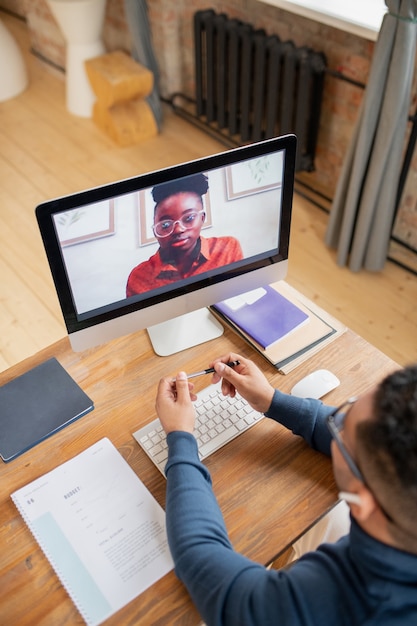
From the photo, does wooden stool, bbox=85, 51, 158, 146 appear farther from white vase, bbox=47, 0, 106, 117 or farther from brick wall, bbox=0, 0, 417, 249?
brick wall, bbox=0, 0, 417, 249

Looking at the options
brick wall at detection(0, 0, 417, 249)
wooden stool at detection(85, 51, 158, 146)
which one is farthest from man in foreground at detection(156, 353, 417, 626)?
wooden stool at detection(85, 51, 158, 146)

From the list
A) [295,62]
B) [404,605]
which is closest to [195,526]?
[404,605]

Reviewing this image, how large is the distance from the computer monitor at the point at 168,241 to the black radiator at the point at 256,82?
1.66 m

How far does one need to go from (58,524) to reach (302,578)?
18.0 inches

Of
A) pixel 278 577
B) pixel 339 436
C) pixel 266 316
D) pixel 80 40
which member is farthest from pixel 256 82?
pixel 278 577

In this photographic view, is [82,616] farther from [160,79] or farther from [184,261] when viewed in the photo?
[160,79]

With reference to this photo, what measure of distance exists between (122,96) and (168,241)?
251 cm

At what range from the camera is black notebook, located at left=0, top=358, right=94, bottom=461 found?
3.78ft

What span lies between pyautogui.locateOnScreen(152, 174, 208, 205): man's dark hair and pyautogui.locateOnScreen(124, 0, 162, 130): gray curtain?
101 inches

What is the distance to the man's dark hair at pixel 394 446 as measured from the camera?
2.34 ft

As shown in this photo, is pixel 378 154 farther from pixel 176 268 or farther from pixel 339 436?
pixel 339 436

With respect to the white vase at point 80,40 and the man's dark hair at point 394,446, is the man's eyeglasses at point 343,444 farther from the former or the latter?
the white vase at point 80,40

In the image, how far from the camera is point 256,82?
2893mm

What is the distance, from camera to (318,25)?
2.64 m
